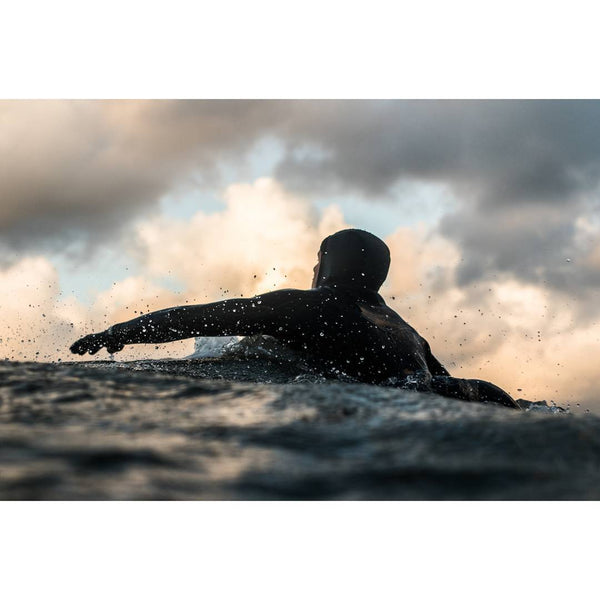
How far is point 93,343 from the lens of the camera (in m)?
5.45

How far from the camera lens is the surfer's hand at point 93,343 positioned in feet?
17.8

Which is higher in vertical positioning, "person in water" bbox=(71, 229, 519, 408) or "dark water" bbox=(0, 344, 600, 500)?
"person in water" bbox=(71, 229, 519, 408)

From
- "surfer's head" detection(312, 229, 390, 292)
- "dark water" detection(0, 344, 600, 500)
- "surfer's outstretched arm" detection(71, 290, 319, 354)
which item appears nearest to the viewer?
"dark water" detection(0, 344, 600, 500)

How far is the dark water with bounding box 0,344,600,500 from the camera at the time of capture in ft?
6.09

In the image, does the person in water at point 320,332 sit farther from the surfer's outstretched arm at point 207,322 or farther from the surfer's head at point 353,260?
the surfer's head at point 353,260

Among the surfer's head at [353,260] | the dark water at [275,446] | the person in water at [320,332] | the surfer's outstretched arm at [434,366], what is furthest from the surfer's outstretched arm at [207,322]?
the dark water at [275,446]

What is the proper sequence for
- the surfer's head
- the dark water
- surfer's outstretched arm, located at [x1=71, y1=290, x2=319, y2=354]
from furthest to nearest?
the surfer's head
surfer's outstretched arm, located at [x1=71, y1=290, x2=319, y2=354]
the dark water

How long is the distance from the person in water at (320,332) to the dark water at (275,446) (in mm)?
2272

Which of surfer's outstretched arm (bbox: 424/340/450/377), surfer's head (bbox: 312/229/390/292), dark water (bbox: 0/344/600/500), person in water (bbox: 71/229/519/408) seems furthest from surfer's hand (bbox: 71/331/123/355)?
surfer's outstretched arm (bbox: 424/340/450/377)

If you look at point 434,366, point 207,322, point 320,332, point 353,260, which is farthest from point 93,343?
point 434,366

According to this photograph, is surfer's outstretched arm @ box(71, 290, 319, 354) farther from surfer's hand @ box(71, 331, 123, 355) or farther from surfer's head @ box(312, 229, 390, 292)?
surfer's head @ box(312, 229, 390, 292)

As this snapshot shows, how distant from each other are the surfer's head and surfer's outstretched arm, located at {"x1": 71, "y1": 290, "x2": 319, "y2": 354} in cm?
88

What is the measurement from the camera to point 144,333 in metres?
5.42

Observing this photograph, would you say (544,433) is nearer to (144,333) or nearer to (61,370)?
(61,370)
